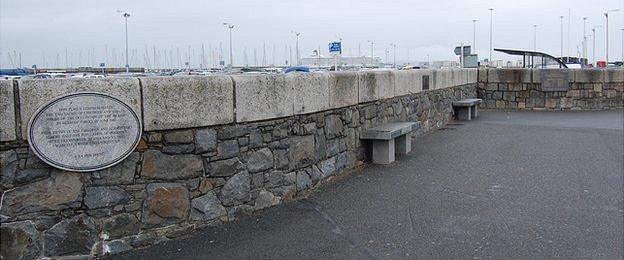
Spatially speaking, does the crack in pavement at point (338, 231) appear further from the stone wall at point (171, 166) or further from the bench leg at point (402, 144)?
the bench leg at point (402, 144)

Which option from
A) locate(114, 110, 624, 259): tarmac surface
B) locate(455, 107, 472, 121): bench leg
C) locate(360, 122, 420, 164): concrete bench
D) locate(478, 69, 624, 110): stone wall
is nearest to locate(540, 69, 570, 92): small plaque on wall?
locate(478, 69, 624, 110): stone wall

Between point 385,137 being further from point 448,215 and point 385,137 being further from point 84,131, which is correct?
point 84,131

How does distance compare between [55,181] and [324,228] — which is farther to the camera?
[324,228]

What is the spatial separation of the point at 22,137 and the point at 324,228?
2.85 metres

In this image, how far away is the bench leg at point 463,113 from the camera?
1738 cm

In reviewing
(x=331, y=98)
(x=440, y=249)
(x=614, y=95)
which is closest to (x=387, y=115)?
(x=331, y=98)

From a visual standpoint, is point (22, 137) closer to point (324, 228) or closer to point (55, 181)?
point (55, 181)

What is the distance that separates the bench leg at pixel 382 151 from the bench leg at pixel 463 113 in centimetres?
836

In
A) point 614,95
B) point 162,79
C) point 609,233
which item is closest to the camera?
point 162,79

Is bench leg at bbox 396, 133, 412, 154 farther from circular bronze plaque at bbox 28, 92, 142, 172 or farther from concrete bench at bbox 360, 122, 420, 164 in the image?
circular bronze plaque at bbox 28, 92, 142, 172

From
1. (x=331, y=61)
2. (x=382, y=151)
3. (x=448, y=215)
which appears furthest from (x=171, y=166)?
(x=331, y=61)

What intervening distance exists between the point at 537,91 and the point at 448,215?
16.7 m

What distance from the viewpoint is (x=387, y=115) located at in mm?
10633

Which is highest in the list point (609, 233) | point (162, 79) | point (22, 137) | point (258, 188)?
point (162, 79)
